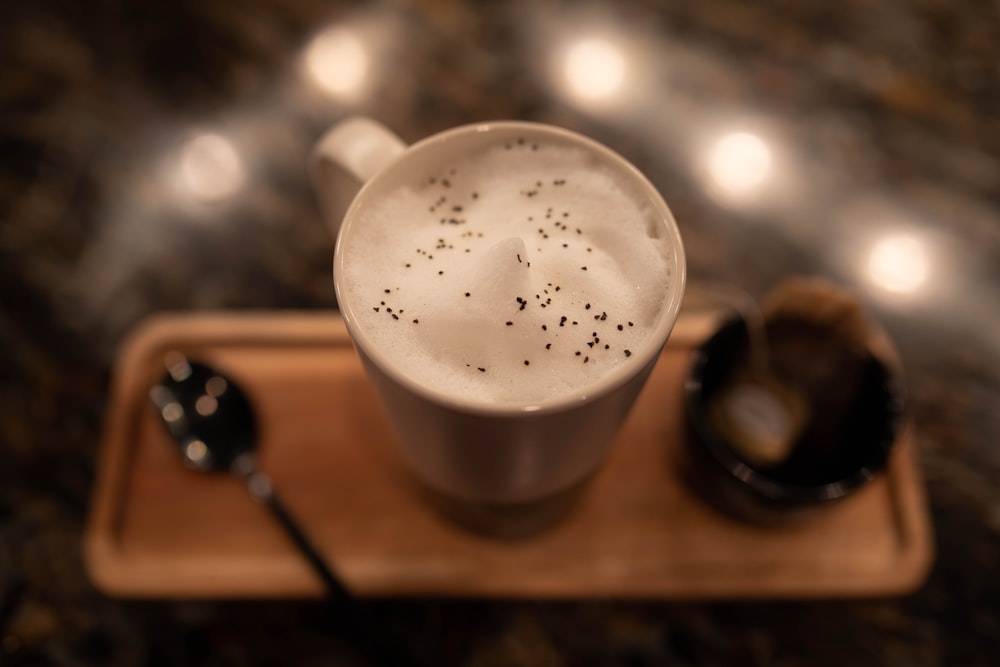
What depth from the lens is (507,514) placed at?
24.5 inches

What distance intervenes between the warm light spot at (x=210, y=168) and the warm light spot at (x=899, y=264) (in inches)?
30.3

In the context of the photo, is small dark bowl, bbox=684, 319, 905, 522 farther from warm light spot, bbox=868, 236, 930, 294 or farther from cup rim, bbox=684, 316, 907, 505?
warm light spot, bbox=868, 236, 930, 294

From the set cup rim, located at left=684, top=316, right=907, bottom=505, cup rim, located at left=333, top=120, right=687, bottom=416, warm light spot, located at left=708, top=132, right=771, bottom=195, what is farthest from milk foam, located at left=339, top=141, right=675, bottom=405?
warm light spot, located at left=708, top=132, right=771, bottom=195

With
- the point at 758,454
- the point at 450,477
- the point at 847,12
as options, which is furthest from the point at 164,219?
the point at 847,12

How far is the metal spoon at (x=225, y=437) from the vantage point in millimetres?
632

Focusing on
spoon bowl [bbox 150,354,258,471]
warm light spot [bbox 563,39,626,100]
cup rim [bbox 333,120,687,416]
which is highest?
cup rim [bbox 333,120,687,416]

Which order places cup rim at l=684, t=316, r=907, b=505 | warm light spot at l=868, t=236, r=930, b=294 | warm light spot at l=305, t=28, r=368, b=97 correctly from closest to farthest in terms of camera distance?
cup rim at l=684, t=316, r=907, b=505
warm light spot at l=868, t=236, r=930, b=294
warm light spot at l=305, t=28, r=368, b=97

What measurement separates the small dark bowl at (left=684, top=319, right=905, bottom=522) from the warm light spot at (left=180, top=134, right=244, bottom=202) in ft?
1.97

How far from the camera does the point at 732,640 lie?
65cm

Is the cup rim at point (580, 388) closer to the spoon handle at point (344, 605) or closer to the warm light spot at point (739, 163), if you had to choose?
the spoon handle at point (344, 605)

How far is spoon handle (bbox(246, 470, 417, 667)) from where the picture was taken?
62 cm

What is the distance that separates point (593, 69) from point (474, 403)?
748mm

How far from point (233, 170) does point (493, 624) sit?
0.62m

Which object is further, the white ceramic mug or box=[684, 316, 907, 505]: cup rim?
box=[684, 316, 907, 505]: cup rim
